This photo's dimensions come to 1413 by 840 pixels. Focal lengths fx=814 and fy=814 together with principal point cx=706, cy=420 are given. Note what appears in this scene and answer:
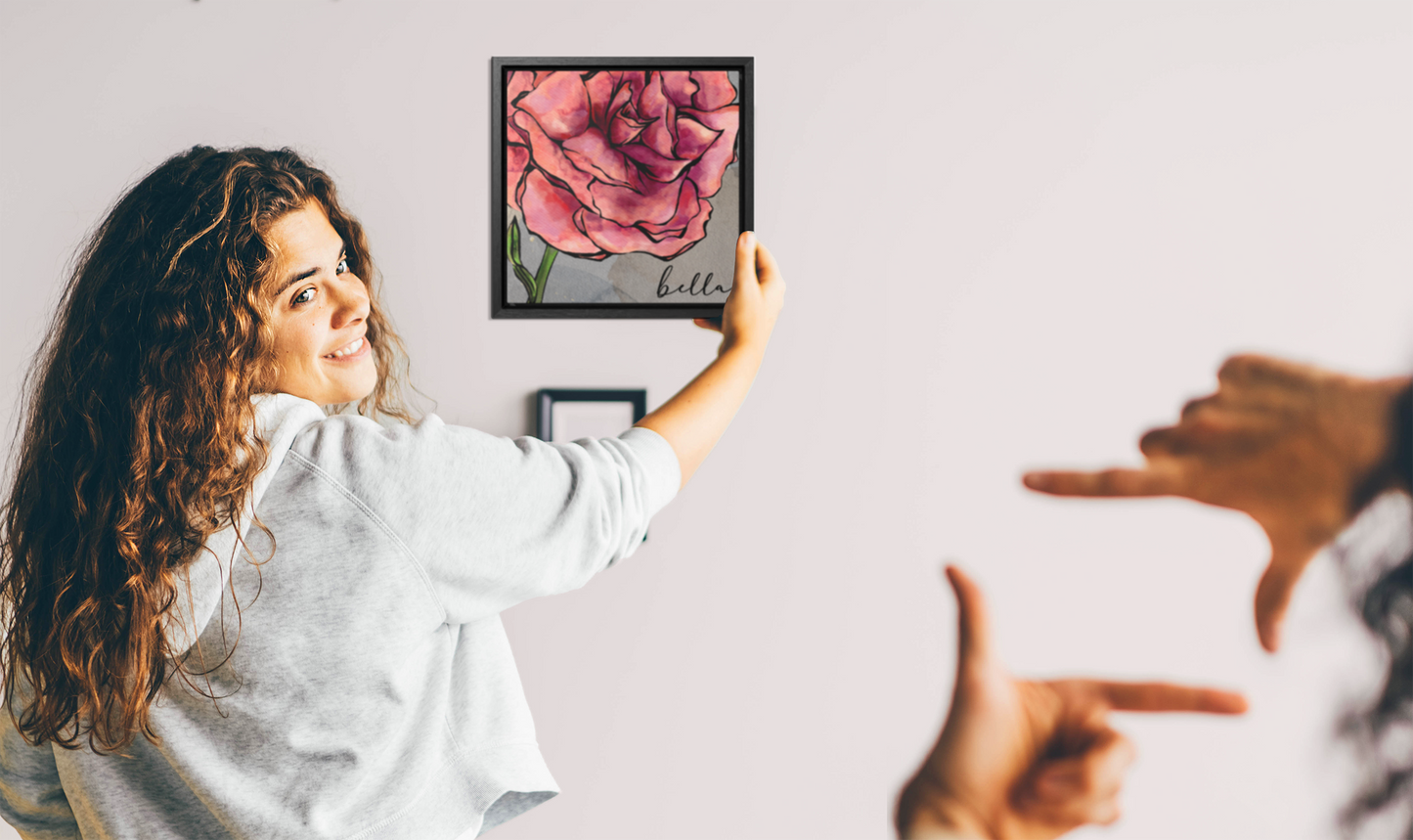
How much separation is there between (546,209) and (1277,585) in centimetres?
110

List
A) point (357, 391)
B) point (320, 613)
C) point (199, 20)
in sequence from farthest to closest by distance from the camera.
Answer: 1. point (199, 20)
2. point (357, 391)
3. point (320, 613)

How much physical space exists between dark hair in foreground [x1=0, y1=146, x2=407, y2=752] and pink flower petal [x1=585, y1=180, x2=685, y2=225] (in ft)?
1.42

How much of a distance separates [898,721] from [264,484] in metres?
0.85

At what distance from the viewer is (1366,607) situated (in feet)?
3.60

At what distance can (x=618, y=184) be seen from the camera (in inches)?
42.7

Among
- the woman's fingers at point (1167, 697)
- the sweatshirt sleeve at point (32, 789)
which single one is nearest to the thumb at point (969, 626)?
the woman's fingers at point (1167, 697)

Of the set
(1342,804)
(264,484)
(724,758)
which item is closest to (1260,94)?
(1342,804)

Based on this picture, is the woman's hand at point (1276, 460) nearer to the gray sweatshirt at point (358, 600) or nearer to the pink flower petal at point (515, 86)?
the gray sweatshirt at point (358, 600)

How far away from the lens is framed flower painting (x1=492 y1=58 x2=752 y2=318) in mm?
1076

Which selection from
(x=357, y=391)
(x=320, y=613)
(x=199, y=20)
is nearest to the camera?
(x=320, y=613)

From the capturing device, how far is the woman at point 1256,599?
1.09m

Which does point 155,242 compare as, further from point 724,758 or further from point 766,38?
point 724,758

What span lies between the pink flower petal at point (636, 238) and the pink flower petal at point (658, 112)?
95 millimetres

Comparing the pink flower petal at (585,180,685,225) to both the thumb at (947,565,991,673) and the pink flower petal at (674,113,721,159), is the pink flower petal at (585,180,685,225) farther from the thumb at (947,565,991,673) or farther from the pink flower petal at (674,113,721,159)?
the thumb at (947,565,991,673)
